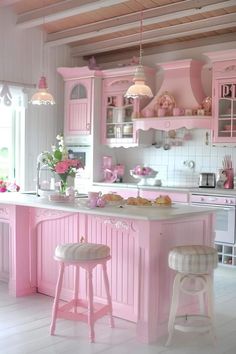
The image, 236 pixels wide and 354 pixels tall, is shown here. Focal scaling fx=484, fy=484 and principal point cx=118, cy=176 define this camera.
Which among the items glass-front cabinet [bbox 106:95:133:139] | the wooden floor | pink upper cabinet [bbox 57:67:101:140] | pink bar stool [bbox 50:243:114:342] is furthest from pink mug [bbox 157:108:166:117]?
pink bar stool [bbox 50:243:114:342]

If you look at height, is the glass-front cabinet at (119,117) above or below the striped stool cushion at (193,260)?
above

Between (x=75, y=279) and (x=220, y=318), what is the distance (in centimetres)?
121

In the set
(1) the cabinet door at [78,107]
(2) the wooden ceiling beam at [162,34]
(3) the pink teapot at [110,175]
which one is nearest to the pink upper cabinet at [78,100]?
(1) the cabinet door at [78,107]

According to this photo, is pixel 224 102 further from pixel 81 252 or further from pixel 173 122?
pixel 81 252

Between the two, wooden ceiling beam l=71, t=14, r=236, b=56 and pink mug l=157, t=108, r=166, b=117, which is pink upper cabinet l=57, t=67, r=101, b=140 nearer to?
wooden ceiling beam l=71, t=14, r=236, b=56

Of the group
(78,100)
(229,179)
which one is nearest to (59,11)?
(78,100)

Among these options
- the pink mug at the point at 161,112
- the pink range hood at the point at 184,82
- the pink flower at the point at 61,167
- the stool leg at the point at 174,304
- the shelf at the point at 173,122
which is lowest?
the stool leg at the point at 174,304

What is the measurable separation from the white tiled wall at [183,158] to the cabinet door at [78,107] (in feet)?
2.67

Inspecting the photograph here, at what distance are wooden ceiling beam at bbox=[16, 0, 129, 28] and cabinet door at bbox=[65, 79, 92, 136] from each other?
1080mm

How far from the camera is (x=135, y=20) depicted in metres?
5.67

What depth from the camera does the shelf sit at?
5.96 m

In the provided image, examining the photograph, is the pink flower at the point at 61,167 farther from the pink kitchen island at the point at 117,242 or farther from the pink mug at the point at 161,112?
the pink mug at the point at 161,112

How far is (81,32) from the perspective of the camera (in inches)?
251

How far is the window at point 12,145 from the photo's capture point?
670 cm
